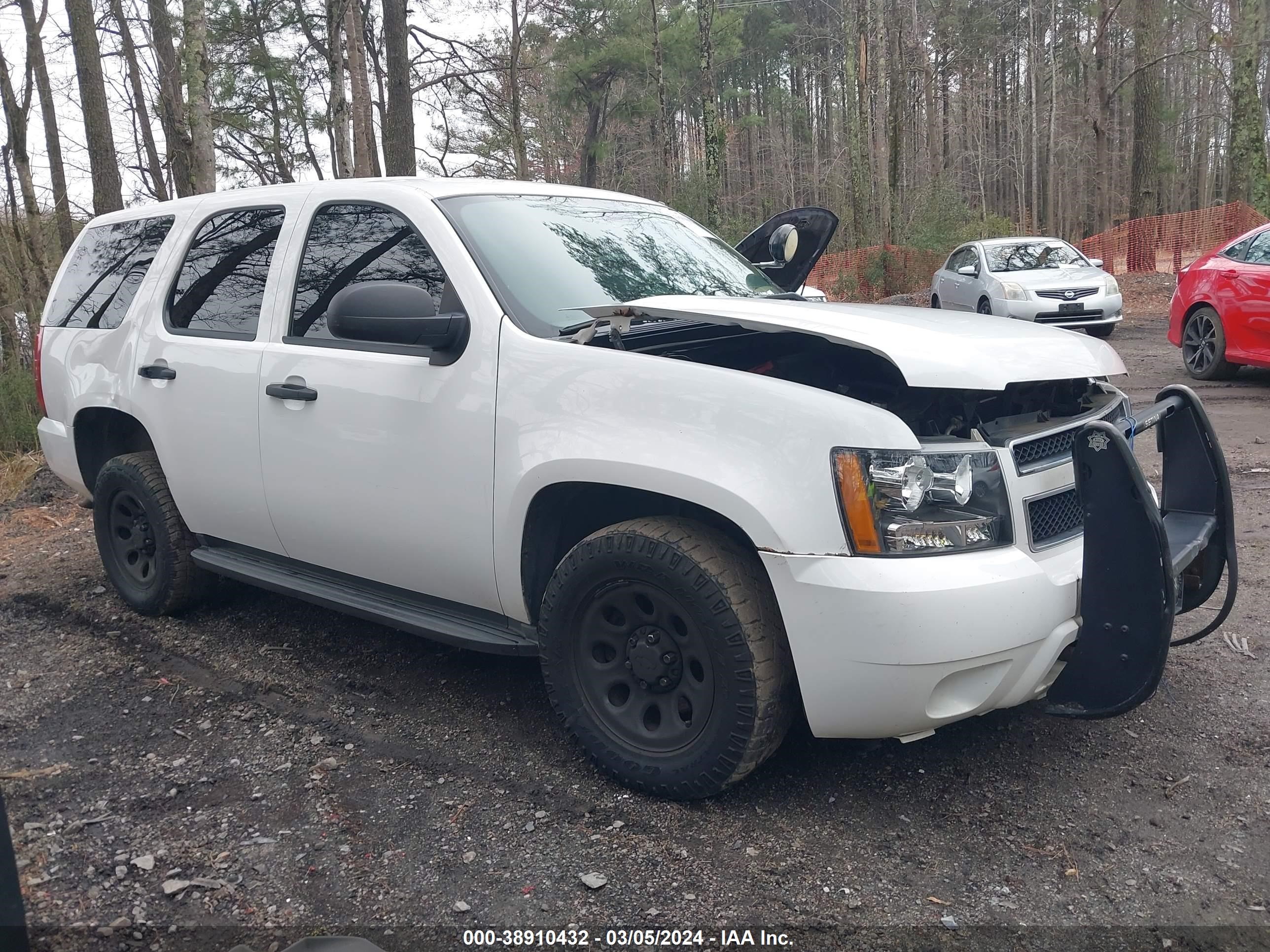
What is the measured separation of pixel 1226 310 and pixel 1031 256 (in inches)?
271

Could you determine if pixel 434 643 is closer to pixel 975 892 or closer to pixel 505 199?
pixel 505 199

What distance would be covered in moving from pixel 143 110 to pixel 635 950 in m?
27.6

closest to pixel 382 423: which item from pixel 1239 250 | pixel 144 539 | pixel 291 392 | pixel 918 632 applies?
pixel 291 392

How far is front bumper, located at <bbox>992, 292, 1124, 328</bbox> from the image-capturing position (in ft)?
49.0

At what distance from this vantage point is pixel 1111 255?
23219mm

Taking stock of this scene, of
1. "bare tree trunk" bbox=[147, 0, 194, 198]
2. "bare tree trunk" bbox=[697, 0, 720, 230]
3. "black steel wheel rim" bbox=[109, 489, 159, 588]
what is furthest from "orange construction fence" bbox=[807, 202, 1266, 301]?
"black steel wheel rim" bbox=[109, 489, 159, 588]

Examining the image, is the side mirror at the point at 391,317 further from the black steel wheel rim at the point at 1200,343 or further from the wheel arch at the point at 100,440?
the black steel wheel rim at the point at 1200,343

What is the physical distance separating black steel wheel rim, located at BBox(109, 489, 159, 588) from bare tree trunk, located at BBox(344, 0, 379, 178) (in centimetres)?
1308

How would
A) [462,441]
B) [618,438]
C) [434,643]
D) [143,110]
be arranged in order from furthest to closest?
[143,110] → [434,643] → [462,441] → [618,438]

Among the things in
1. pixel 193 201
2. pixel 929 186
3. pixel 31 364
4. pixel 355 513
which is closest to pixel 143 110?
pixel 31 364

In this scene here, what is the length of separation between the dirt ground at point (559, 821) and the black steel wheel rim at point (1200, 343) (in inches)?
267

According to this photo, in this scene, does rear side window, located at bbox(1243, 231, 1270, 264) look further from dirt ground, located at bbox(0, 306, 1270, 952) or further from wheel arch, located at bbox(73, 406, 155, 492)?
wheel arch, located at bbox(73, 406, 155, 492)

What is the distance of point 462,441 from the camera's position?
10.8ft

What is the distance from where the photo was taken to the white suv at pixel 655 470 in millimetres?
2658
